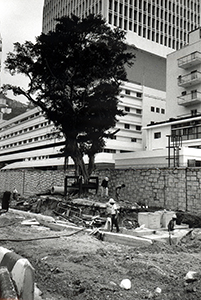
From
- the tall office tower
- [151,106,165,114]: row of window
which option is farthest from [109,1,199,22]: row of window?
[151,106,165,114]: row of window

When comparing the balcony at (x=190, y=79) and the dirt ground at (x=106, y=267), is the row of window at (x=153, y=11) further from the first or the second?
the dirt ground at (x=106, y=267)

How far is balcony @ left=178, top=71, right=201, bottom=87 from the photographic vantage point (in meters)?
48.2

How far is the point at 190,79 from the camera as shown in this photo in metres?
49.3

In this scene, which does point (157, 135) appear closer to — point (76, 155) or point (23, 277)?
point (76, 155)

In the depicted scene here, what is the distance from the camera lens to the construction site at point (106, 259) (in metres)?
5.59

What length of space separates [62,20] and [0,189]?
23094 mm

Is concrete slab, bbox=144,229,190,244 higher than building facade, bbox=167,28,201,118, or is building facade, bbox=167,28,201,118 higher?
building facade, bbox=167,28,201,118

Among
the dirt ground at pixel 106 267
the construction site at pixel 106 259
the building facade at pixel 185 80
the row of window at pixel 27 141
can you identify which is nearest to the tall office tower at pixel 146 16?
the building facade at pixel 185 80

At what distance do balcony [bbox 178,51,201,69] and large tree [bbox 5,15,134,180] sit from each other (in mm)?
26073

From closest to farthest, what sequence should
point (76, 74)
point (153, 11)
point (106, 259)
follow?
point (106, 259) < point (76, 74) < point (153, 11)

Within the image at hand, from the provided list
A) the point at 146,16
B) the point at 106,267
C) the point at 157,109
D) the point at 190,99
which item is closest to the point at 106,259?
the point at 106,267

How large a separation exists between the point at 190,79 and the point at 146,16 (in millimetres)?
39687

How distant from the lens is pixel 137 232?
37.1 ft

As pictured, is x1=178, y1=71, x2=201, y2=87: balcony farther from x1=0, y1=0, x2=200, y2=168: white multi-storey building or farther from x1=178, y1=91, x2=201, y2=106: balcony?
x1=0, y1=0, x2=200, y2=168: white multi-storey building
